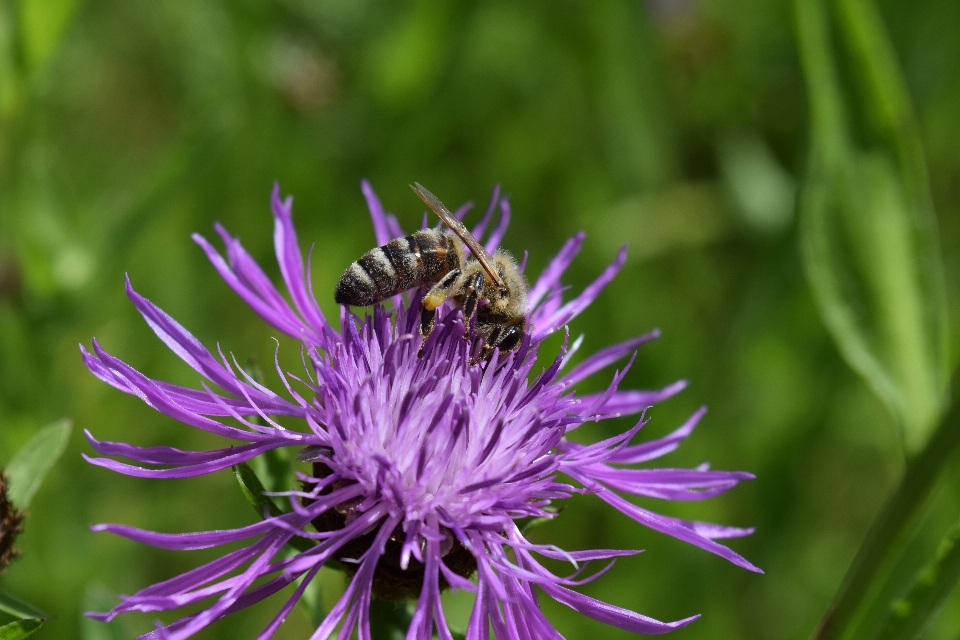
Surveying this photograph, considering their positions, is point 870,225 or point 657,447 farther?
point 870,225

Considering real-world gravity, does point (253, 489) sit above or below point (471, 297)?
below

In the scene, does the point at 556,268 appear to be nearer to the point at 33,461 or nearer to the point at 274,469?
the point at 274,469

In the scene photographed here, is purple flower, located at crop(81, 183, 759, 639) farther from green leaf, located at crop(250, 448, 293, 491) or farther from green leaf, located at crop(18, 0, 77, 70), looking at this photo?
green leaf, located at crop(18, 0, 77, 70)

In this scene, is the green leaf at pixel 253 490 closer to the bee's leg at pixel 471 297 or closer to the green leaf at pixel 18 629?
the green leaf at pixel 18 629

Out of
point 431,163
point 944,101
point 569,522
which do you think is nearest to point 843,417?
point 569,522

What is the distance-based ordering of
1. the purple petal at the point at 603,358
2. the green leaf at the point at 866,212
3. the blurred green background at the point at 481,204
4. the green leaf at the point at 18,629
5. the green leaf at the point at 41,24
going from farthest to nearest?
the blurred green background at the point at 481,204
the green leaf at the point at 41,24
the green leaf at the point at 866,212
the purple petal at the point at 603,358
the green leaf at the point at 18,629

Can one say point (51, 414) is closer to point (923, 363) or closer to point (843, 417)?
point (923, 363)

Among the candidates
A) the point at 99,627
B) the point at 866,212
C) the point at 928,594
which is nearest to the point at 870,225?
the point at 866,212

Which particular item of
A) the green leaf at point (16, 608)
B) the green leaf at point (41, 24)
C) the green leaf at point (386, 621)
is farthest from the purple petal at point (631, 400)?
the green leaf at point (41, 24)
